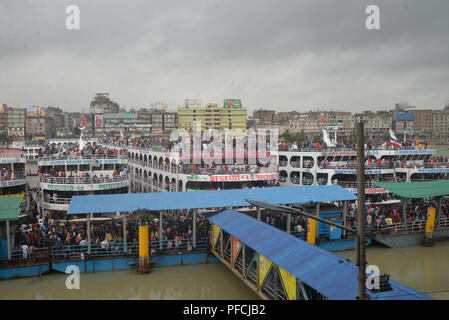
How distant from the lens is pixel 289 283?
401 inches

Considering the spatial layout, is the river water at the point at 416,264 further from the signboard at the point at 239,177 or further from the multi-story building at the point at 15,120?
the multi-story building at the point at 15,120

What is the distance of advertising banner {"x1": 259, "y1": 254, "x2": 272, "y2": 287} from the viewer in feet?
37.6

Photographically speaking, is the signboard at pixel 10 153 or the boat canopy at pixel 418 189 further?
the signboard at pixel 10 153

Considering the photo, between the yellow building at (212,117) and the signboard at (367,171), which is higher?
the yellow building at (212,117)

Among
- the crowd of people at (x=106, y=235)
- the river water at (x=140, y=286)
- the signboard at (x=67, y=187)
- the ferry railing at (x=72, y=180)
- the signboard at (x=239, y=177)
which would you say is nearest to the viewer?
the river water at (x=140, y=286)

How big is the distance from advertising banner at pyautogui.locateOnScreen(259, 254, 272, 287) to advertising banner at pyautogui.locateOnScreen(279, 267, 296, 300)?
873 mm

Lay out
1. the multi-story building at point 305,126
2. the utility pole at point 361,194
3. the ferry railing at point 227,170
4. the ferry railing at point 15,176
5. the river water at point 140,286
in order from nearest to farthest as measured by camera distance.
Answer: the utility pole at point 361,194, the river water at point 140,286, the ferry railing at point 15,176, the ferry railing at point 227,170, the multi-story building at point 305,126

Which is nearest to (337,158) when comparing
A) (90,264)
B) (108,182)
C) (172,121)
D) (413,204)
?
(413,204)

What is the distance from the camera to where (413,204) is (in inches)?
964

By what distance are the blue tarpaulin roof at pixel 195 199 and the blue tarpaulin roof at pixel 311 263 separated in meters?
2.99

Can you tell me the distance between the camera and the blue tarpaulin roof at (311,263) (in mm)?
8117

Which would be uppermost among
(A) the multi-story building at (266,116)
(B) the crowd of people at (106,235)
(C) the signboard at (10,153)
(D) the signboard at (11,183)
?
(A) the multi-story building at (266,116)
